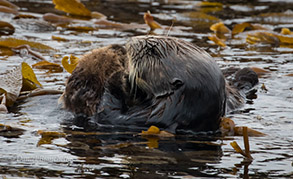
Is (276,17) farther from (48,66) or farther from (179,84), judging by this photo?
(179,84)

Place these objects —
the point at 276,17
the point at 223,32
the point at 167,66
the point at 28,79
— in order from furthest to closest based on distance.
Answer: the point at 276,17 → the point at 223,32 → the point at 28,79 → the point at 167,66

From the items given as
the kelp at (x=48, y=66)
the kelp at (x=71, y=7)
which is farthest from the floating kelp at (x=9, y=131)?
the kelp at (x=71, y=7)

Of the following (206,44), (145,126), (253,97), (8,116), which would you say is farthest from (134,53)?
(206,44)

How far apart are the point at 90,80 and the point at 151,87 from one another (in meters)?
0.46

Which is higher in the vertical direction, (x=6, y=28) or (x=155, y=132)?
(x=6, y=28)

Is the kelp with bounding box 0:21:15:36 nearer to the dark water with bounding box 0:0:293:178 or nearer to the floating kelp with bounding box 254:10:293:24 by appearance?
the dark water with bounding box 0:0:293:178

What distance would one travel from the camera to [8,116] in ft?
12.1

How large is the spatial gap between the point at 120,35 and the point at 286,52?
2.18 meters

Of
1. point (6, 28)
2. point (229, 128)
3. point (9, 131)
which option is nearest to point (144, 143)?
point (229, 128)

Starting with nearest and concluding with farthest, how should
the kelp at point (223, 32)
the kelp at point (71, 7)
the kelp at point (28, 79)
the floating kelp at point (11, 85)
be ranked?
the floating kelp at point (11, 85)
the kelp at point (28, 79)
the kelp at point (71, 7)
the kelp at point (223, 32)

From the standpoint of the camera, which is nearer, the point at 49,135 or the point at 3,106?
the point at 49,135

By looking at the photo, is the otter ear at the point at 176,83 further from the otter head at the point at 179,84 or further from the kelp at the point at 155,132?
the kelp at the point at 155,132

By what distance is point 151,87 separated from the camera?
354cm

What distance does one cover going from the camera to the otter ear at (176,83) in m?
3.42
